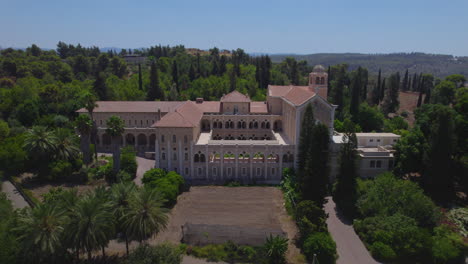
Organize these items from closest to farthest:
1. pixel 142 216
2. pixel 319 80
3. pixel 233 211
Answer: pixel 142 216
pixel 233 211
pixel 319 80

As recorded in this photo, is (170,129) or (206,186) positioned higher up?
(170,129)

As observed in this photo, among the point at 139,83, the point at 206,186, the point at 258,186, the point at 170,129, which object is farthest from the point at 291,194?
the point at 139,83

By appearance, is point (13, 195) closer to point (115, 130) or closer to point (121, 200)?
point (115, 130)

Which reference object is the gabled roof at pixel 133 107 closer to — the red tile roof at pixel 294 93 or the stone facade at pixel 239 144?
the stone facade at pixel 239 144

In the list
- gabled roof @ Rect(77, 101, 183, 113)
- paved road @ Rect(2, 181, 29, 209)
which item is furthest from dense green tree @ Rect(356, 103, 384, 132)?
paved road @ Rect(2, 181, 29, 209)

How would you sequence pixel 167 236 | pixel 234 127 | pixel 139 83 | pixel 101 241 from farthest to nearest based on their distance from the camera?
1. pixel 139 83
2. pixel 234 127
3. pixel 167 236
4. pixel 101 241

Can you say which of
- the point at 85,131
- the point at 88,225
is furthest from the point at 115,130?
the point at 88,225

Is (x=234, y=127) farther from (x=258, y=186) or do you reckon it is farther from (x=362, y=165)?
(x=362, y=165)
